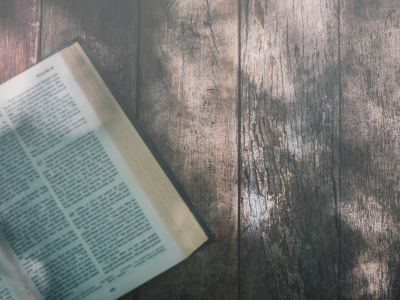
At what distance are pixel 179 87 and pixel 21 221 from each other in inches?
15.5

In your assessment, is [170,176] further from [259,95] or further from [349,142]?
[349,142]

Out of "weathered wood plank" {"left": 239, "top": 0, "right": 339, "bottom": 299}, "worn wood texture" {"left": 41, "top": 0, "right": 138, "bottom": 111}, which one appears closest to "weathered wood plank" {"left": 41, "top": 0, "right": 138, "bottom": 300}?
"worn wood texture" {"left": 41, "top": 0, "right": 138, "bottom": 111}

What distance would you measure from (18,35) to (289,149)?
23.3 inches

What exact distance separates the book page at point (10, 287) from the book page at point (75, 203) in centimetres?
5

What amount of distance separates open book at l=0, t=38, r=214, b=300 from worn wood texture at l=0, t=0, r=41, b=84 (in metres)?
0.05

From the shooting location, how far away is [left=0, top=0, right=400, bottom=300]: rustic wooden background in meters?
0.55

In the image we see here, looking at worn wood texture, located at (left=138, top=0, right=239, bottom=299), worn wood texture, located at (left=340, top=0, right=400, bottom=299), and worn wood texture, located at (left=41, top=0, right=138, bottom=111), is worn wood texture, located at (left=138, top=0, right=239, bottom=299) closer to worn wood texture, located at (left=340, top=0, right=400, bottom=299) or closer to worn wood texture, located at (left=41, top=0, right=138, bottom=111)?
worn wood texture, located at (left=41, top=0, right=138, bottom=111)

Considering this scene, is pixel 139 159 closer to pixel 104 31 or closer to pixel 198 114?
pixel 198 114

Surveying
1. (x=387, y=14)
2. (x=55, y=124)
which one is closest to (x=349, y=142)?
(x=387, y=14)

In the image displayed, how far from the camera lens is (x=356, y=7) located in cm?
57

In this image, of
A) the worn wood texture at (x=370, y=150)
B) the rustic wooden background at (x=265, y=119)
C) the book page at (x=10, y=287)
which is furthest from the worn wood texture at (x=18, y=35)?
the worn wood texture at (x=370, y=150)

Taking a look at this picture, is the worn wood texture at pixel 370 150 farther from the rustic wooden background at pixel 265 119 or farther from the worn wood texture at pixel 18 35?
the worn wood texture at pixel 18 35

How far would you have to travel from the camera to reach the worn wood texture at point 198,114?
542 mm

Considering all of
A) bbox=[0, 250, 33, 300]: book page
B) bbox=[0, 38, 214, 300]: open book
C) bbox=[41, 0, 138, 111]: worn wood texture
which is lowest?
bbox=[0, 250, 33, 300]: book page
